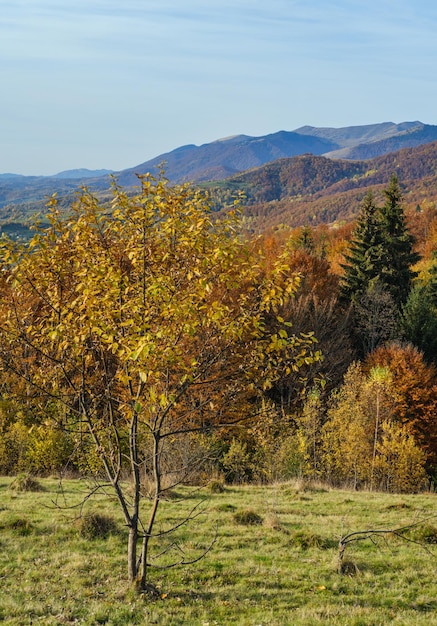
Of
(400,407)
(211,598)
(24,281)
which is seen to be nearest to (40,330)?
(24,281)

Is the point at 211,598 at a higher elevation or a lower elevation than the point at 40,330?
lower

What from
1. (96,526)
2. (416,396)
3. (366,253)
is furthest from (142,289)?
(366,253)

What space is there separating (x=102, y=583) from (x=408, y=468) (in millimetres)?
29607

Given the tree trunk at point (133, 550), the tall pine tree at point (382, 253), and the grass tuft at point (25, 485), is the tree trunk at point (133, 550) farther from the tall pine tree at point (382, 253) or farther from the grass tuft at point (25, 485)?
the tall pine tree at point (382, 253)

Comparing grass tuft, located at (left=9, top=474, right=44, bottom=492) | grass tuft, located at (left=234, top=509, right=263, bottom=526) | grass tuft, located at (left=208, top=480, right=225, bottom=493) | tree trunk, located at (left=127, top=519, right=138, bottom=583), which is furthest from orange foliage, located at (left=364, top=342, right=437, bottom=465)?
tree trunk, located at (left=127, top=519, right=138, bottom=583)

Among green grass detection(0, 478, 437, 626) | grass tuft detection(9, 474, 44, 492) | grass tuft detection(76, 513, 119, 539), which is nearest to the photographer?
green grass detection(0, 478, 437, 626)

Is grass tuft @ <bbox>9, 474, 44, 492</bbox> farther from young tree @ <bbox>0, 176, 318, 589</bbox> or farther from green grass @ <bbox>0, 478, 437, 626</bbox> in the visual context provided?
young tree @ <bbox>0, 176, 318, 589</bbox>

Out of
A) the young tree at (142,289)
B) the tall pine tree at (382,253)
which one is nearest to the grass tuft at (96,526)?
the young tree at (142,289)

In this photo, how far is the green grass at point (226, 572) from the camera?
329 inches

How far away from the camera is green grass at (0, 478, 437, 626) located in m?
8.36

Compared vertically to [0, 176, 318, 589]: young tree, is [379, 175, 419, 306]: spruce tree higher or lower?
higher

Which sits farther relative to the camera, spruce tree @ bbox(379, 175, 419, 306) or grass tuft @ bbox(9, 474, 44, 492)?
spruce tree @ bbox(379, 175, 419, 306)

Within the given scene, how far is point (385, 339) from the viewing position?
4903cm

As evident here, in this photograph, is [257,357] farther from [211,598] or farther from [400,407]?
[400,407]
